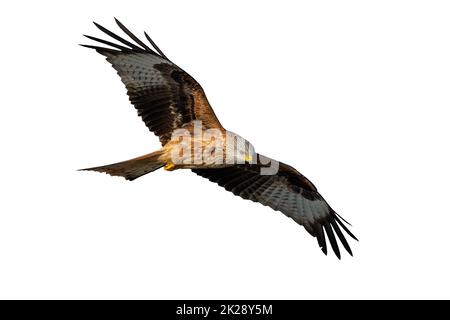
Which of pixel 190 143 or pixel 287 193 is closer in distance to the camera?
pixel 190 143

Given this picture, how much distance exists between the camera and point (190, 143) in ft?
25.1

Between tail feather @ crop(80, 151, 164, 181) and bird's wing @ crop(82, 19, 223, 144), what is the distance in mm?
263

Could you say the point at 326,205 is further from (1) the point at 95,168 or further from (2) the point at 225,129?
(1) the point at 95,168

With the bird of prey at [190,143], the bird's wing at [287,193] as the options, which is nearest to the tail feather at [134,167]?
the bird of prey at [190,143]

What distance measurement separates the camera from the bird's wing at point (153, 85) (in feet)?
25.5

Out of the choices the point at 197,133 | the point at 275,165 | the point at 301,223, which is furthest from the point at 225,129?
the point at 301,223

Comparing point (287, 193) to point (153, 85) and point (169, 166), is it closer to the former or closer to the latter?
point (169, 166)

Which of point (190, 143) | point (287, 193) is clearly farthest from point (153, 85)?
point (287, 193)

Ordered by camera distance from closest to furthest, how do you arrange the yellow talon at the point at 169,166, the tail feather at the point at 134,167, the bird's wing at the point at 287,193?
the tail feather at the point at 134,167 → the yellow talon at the point at 169,166 → the bird's wing at the point at 287,193

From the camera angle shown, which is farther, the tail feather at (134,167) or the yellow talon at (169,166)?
the yellow talon at (169,166)

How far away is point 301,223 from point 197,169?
1.22 meters

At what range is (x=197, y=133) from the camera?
7.70 metres

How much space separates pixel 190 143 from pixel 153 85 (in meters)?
0.73

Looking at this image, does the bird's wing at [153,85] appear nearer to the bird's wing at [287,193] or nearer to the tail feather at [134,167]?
the tail feather at [134,167]
